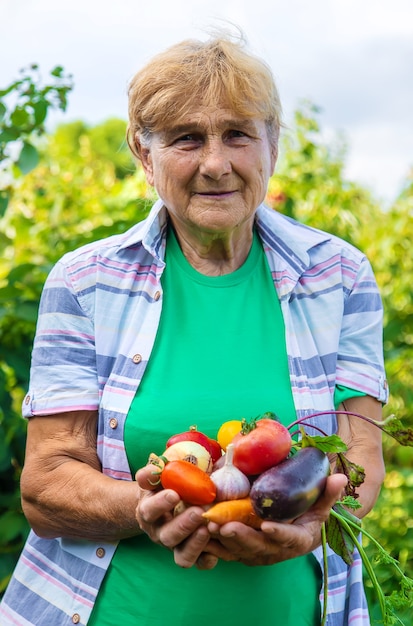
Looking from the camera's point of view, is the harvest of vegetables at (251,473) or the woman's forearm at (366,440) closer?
the harvest of vegetables at (251,473)

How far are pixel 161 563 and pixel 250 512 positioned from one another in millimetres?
445

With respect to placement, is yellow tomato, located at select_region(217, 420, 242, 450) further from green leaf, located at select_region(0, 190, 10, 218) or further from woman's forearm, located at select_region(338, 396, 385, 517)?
green leaf, located at select_region(0, 190, 10, 218)

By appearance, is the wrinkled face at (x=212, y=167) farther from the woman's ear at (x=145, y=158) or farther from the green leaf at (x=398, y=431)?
the green leaf at (x=398, y=431)

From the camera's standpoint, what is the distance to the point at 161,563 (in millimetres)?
1933

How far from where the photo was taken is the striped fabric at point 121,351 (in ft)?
6.53

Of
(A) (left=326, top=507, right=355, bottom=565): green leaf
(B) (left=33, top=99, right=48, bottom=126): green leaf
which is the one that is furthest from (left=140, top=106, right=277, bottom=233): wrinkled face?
(B) (left=33, top=99, right=48, bottom=126): green leaf

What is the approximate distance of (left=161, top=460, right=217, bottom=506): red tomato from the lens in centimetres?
155

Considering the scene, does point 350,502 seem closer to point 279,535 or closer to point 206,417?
point 279,535

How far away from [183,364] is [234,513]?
20.2 inches

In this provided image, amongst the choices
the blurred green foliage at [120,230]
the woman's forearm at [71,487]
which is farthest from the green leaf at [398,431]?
the blurred green foliage at [120,230]

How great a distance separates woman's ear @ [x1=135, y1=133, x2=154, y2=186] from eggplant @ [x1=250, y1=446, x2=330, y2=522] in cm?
90

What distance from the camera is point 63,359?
79.9 inches

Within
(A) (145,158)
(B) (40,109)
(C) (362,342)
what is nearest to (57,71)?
(B) (40,109)

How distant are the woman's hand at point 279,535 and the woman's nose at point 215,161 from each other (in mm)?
737
